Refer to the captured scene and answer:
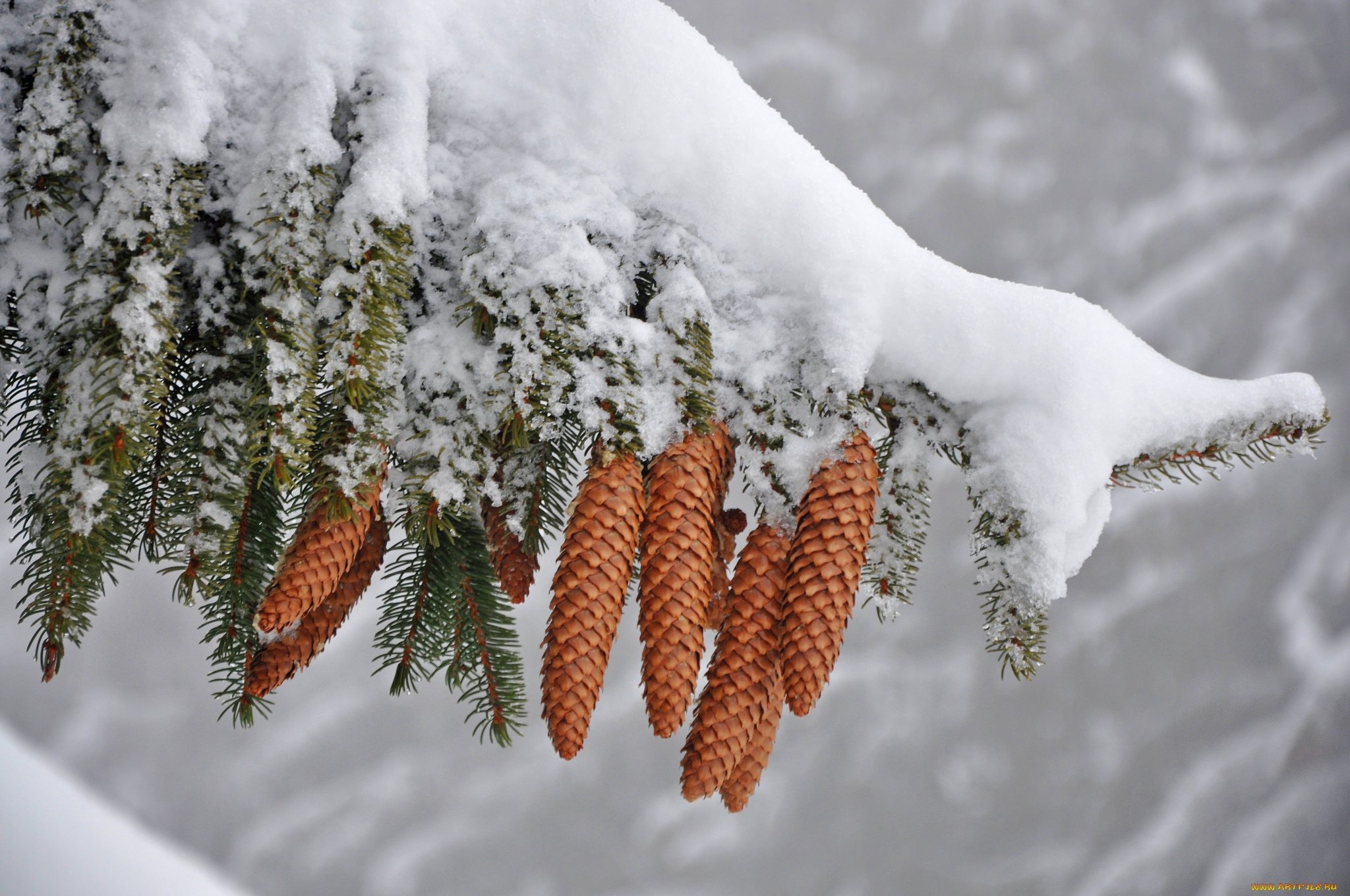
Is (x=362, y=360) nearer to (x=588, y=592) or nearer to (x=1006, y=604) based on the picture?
(x=588, y=592)

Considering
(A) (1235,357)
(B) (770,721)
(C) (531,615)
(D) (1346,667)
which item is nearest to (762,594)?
(B) (770,721)

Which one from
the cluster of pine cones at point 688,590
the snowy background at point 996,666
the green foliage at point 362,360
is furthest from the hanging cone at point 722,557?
the snowy background at point 996,666

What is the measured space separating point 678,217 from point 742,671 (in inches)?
6.9

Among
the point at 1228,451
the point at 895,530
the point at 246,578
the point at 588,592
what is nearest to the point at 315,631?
the point at 246,578

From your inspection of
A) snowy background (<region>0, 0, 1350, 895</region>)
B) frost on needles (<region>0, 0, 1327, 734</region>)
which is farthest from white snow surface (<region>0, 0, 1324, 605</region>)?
snowy background (<region>0, 0, 1350, 895</region>)

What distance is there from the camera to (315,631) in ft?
1.17

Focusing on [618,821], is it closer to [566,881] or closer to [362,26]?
[566,881]

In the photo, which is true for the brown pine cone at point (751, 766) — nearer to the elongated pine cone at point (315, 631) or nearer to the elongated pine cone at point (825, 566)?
the elongated pine cone at point (825, 566)

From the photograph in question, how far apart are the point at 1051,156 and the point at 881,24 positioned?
15.2 inches

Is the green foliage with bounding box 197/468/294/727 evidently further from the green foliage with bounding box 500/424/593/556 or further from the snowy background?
the snowy background

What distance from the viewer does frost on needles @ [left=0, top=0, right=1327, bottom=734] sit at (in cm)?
29

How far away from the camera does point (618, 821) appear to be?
160cm

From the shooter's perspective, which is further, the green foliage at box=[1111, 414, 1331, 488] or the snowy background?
the snowy background

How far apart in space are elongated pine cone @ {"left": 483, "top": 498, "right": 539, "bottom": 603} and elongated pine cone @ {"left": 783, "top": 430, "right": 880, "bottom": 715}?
0.13 metres
